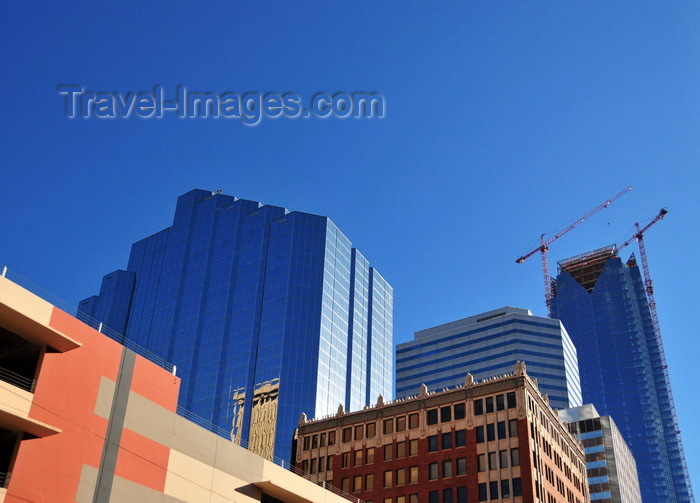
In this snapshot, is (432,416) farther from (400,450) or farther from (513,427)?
(513,427)

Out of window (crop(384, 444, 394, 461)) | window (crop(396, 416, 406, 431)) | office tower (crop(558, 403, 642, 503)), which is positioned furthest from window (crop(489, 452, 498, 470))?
office tower (crop(558, 403, 642, 503))

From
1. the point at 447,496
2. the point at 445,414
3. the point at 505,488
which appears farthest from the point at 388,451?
the point at 505,488

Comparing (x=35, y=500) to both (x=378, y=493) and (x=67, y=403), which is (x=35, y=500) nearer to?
(x=67, y=403)

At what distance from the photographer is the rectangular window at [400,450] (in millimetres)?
95125

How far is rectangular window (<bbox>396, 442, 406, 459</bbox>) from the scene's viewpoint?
312 ft

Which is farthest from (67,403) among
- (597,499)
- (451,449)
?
(597,499)

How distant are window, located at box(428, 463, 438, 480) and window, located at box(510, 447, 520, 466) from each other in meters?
10.1

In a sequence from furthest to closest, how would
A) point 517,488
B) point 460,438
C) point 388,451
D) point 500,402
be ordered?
1. point 388,451
2. point 460,438
3. point 500,402
4. point 517,488

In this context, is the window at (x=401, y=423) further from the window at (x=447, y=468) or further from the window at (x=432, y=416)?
the window at (x=447, y=468)

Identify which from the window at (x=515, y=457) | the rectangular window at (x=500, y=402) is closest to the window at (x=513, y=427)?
the window at (x=515, y=457)

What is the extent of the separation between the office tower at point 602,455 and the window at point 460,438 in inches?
3137

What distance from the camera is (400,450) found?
3767 inches

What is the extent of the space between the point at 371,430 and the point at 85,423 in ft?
202

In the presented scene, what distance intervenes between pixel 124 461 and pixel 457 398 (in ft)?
187
